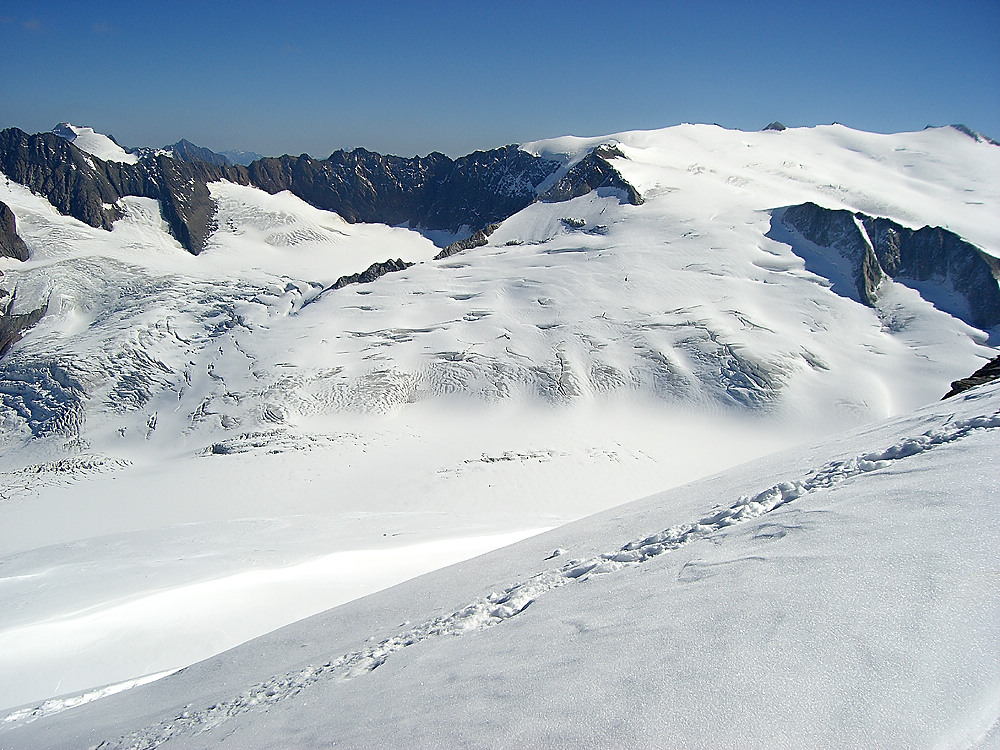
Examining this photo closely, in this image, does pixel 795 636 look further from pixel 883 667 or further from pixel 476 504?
pixel 476 504

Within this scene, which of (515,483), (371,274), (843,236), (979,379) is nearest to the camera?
(979,379)

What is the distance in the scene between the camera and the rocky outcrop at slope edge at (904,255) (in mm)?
41844

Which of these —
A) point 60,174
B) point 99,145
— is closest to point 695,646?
point 60,174

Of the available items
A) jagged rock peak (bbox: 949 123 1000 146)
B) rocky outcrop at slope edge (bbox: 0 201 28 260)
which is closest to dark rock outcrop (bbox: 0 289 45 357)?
rocky outcrop at slope edge (bbox: 0 201 28 260)

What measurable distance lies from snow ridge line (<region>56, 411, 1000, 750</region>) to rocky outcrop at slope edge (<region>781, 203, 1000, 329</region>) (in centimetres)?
4182

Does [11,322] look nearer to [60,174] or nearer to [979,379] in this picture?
[60,174]

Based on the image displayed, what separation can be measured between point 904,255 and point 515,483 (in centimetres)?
4128

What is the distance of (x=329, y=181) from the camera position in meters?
102

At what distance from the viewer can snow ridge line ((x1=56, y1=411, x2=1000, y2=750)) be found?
572 centimetres

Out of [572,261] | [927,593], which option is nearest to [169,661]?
[927,593]

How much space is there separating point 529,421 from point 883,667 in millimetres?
28605

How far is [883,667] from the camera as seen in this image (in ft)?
9.98

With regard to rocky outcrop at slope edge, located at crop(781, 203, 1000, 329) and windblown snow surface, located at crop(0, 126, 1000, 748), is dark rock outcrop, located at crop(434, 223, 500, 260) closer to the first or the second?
windblown snow surface, located at crop(0, 126, 1000, 748)

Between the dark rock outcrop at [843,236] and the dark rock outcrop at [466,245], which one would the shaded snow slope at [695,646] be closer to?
the dark rock outcrop at [843,236]
